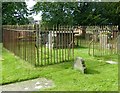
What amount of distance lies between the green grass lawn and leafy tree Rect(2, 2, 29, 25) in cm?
2154

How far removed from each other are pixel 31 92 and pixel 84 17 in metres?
31.1

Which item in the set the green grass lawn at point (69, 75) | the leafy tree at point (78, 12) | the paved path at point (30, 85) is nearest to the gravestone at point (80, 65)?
the green grass lawn at point (69, 75)

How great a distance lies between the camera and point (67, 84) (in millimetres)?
6859

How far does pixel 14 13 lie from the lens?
107ft

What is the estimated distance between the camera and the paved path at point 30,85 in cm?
654

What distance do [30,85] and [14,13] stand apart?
26978 millimetres

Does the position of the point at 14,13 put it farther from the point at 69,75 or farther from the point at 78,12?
the point at 69,75

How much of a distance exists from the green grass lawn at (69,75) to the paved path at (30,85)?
10.5 inches

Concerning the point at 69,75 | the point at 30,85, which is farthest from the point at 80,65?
the point at 30,85

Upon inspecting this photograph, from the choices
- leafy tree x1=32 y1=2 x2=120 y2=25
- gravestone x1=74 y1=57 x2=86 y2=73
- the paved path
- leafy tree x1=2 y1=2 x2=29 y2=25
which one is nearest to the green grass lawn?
gravestone x1=74 y1=57 x2=86 y2=73

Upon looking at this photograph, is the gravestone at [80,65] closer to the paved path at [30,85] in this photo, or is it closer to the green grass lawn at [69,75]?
the green grass lawn at [69,75]

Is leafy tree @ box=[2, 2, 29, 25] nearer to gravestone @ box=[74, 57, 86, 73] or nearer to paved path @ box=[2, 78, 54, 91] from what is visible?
gravestone @ box=[74, 57, 86, 73]

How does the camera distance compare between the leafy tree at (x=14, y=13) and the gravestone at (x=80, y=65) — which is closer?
the gravestone at (x=80, y=65)

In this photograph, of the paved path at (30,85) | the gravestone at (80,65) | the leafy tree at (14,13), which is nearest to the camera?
the paved path at (30,85)
